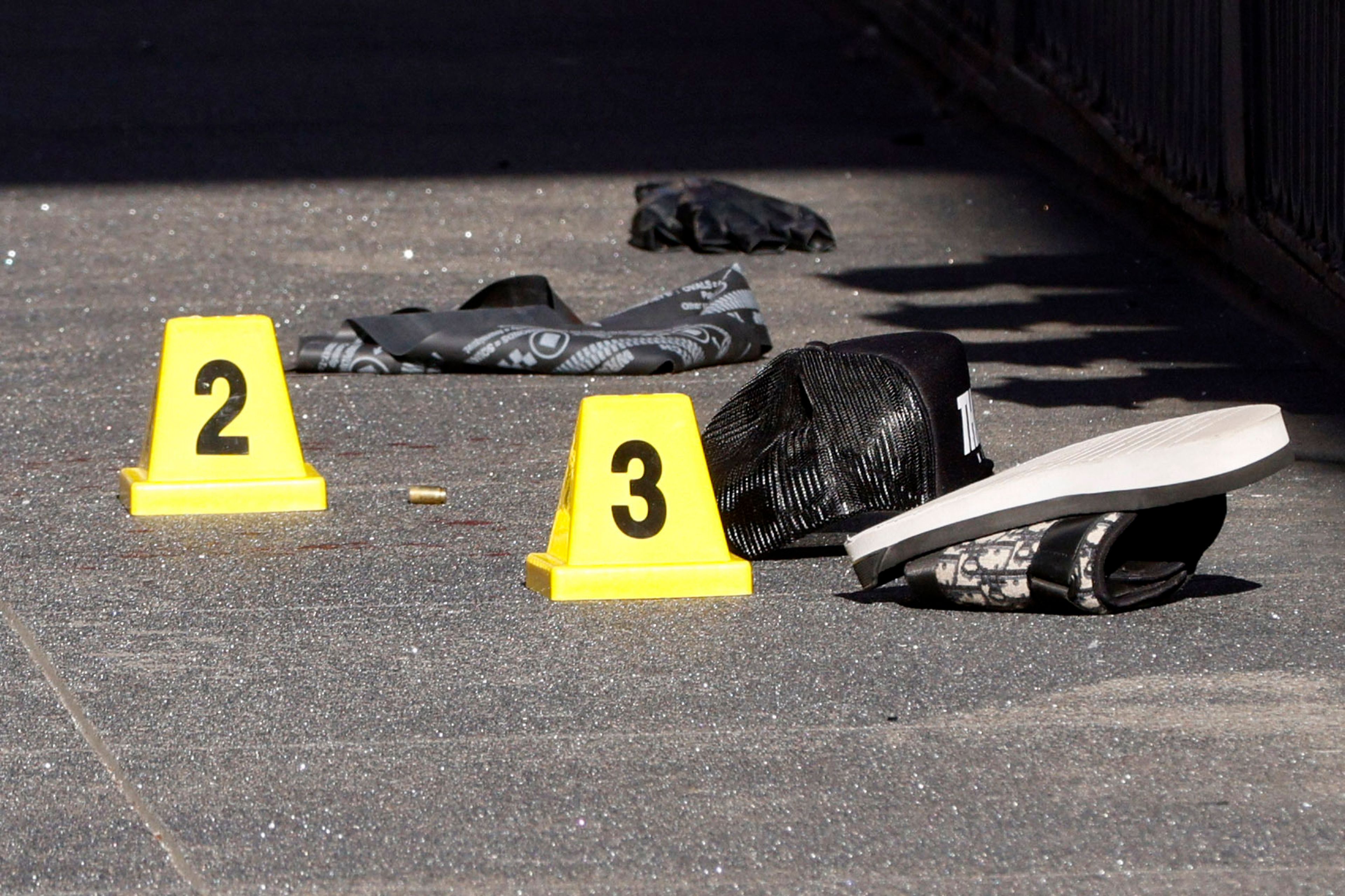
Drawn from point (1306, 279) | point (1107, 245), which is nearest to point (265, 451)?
point (1306, 279)

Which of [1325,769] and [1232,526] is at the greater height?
[1325,769]

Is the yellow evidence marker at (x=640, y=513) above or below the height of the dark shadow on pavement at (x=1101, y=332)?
above

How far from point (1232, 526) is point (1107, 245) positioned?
4.47 meters

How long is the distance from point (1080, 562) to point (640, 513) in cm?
100

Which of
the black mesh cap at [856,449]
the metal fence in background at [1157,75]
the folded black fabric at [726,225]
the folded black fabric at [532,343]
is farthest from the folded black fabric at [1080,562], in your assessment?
the folded black fabric at [726,225]

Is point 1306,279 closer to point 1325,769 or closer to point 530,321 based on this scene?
point 530,321

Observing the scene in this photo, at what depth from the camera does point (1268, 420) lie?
14.0 ft

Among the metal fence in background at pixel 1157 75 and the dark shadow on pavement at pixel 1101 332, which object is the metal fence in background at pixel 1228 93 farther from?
the dark shadow on pavement at pixel 1101 332

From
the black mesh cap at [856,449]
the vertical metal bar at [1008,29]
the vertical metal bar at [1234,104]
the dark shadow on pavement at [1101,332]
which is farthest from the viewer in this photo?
the vertical metal bar at [1008,29]

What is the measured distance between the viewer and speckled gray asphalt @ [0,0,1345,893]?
3307 millimetres

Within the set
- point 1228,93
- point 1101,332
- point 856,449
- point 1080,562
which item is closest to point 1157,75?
point 1228,93

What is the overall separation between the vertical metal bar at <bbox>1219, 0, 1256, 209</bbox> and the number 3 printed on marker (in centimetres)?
424

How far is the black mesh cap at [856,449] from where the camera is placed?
4867 mm

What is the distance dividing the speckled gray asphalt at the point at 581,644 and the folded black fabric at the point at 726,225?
0.17 meters
